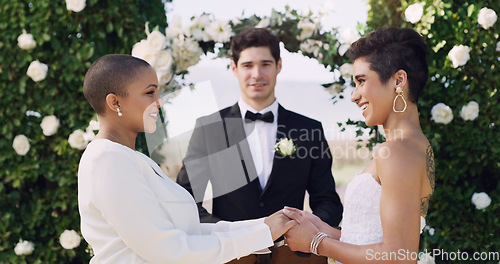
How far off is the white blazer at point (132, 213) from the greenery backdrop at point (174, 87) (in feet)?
7.80

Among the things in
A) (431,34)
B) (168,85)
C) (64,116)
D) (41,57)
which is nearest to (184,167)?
(168,85)

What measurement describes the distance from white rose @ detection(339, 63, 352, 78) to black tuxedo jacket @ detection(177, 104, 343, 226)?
26.0 inches

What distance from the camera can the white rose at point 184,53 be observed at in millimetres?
4648

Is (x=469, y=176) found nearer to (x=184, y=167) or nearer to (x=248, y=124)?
(x=248, y=124)

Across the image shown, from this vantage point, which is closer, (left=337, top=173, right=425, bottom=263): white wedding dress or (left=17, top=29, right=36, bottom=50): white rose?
(left=337, top=173, right=425, bottom=263): white wedding dress

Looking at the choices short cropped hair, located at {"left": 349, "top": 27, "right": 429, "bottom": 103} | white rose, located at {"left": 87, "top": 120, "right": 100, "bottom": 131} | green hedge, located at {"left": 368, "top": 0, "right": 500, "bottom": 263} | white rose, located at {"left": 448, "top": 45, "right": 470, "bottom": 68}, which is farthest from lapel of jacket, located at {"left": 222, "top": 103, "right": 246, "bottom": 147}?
white rose, located at {"left": 448, "top": 45, "right": 470, "bottom": 68}

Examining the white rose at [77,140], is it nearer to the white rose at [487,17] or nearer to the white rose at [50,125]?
the white rose at [50,125]

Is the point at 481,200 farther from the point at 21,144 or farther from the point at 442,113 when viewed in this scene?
the point at 21,144

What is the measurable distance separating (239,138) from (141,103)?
1703 mm

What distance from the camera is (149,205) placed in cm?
222

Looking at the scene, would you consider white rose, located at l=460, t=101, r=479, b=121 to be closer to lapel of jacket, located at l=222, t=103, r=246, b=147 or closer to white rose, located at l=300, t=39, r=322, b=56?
white rose, located at l=300, t=39, r=322, b=56

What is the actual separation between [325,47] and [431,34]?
3.01 ft

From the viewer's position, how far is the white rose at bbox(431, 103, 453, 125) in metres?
4.39

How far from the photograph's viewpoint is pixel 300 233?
10.1ft
